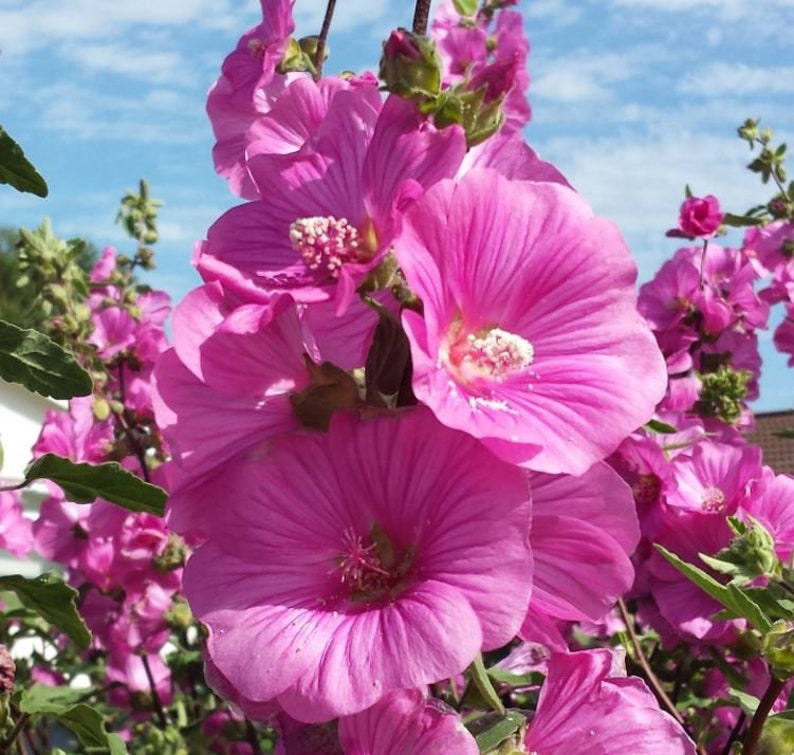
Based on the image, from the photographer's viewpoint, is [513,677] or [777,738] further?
[513,677]

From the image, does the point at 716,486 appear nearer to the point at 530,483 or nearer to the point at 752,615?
the point at 752,615

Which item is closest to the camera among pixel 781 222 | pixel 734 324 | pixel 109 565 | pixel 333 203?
pixel 333 203

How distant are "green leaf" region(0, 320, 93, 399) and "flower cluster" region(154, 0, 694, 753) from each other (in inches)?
15.4

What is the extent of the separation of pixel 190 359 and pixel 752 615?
2.33 feet

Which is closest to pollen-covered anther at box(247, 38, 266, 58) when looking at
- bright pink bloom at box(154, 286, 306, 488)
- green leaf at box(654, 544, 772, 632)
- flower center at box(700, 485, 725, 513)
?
bright pink bloom at box(154, 286, 306, 488)

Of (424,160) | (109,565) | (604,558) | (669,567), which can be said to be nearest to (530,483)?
(604,558)

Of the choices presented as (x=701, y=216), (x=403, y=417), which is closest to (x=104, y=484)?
(x=403, y=417)

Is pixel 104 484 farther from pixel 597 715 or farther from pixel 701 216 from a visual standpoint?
pixel 701 216

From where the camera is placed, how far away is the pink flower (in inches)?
128

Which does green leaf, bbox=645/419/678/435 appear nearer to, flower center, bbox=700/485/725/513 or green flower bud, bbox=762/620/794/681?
flower center, bbox=700/485/725/513

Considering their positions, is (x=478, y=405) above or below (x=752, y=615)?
above

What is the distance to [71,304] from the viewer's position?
301 cm

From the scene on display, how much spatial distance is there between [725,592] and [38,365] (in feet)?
3.01

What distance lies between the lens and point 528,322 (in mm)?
1142
